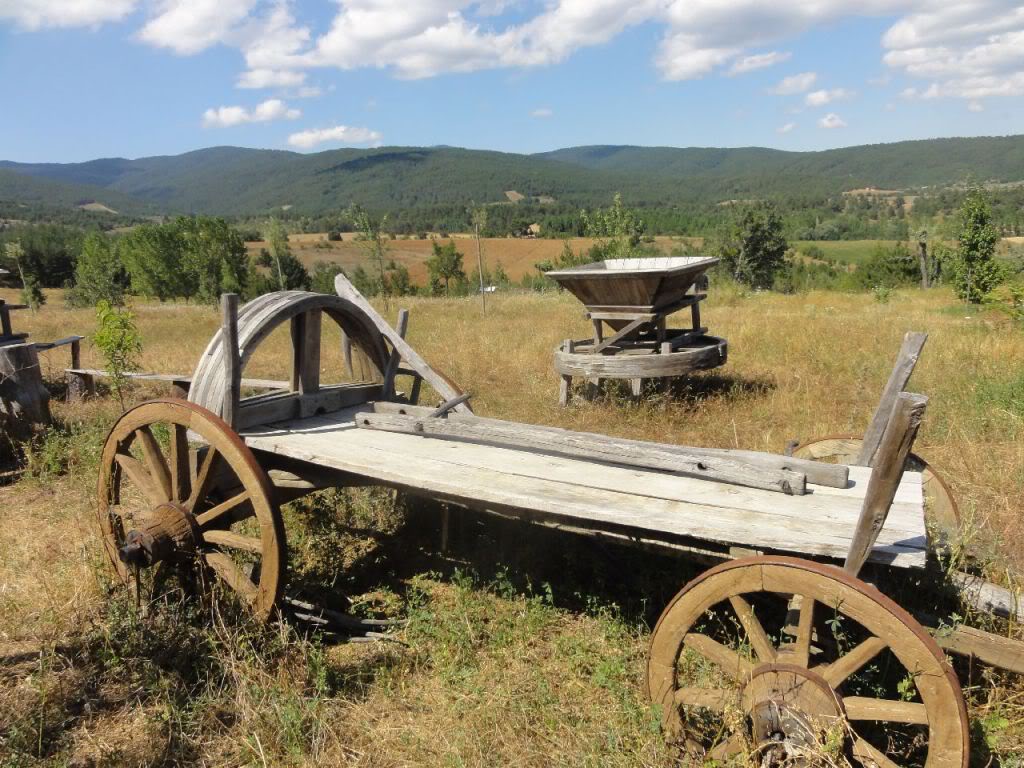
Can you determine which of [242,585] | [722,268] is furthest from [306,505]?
[722,268]

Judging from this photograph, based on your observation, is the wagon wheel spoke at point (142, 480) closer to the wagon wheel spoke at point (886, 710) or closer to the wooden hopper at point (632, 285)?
the wagon wheel spoke at point (886, 710)

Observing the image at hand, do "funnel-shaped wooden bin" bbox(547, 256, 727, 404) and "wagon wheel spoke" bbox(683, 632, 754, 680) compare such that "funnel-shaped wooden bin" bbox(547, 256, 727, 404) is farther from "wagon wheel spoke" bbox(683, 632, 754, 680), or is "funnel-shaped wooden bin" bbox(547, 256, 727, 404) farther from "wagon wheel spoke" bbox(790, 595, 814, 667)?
"wagon wheel spoke" bbox(790, 595, 814, 667)

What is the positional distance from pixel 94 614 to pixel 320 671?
131 cm

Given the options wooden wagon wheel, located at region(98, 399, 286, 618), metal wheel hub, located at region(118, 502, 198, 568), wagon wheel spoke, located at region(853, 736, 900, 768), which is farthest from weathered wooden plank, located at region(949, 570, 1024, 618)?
metal wheel hub, located at region(118, 502, 198, 568)

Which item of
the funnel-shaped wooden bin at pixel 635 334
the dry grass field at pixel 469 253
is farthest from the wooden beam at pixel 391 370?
the dry grass field at pixel 469 253

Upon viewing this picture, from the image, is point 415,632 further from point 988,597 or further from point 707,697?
point 988,597

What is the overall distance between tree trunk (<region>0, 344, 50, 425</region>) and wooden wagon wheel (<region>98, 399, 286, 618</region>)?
12.9 ft

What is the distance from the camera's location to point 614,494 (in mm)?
2861

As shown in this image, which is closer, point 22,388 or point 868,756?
point 868,756

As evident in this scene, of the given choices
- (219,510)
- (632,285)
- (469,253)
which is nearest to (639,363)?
(632,285)

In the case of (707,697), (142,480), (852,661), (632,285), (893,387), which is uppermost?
(632,285)

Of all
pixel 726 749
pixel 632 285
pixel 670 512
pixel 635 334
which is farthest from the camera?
pixel 635 334

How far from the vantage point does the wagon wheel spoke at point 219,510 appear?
3439 mm

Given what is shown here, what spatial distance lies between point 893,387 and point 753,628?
1.32m
